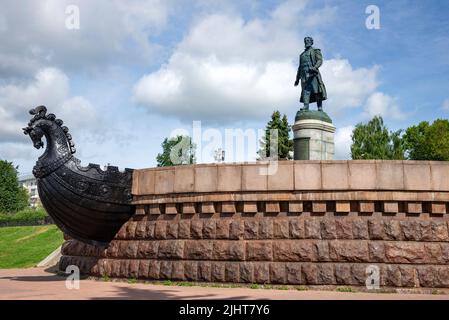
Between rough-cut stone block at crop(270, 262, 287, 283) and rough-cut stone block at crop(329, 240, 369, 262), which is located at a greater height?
rough-cut stone block at crop(329, 240, 369, 262)

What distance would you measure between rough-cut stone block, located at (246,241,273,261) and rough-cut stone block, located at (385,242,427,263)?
88.5 inches

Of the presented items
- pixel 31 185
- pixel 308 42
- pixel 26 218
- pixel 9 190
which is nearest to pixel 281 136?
pixel 26 218

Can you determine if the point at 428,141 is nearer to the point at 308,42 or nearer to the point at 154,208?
the point at 308,42

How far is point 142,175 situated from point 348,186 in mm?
4752

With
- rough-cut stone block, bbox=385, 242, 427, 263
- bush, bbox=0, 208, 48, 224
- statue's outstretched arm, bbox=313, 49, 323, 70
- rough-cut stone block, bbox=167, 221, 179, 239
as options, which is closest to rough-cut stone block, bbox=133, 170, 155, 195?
rough-cut stone block, bbox=167, 221, 179, 239

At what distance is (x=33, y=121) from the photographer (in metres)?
11.7

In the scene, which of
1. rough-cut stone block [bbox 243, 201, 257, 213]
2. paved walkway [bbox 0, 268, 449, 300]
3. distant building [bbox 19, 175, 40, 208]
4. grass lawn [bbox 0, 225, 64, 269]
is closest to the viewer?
paved walkway [bbox 0, 268, 449, 300]

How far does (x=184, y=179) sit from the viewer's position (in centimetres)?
1059

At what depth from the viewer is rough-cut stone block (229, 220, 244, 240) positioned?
9914mm

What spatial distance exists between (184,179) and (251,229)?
1876mm

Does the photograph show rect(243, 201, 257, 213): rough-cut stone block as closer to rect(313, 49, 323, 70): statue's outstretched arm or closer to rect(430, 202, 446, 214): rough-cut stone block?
rect(430, 202, 446, 214): rough-cut stone block

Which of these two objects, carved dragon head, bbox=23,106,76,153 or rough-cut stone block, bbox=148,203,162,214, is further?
carved dragon head, bbox=23,106,76,153
